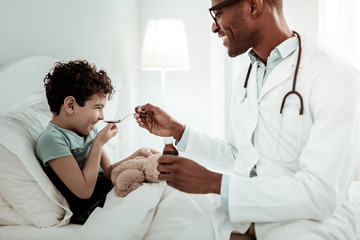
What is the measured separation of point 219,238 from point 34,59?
104cm

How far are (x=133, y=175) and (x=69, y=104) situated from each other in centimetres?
40

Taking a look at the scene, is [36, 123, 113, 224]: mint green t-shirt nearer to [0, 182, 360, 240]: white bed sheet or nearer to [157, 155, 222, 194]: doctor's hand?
[0, 182, 360, 240]: white bed sheet

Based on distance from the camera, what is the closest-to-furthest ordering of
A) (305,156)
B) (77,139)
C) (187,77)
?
(305,156) → (77,139) → (187,77)

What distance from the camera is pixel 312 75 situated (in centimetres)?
117

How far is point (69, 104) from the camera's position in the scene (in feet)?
5.16

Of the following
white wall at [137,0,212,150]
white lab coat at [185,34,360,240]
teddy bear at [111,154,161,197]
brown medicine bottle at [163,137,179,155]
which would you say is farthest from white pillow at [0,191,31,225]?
white wall at [137,0,212,150]

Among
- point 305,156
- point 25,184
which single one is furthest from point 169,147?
point 25,184

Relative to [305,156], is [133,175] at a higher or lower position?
lower

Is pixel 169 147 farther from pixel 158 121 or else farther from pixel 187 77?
pixel 187 77

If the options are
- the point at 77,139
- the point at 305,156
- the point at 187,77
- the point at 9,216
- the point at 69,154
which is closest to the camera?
the point at 305,156

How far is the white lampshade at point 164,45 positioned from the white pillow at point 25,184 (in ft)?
5.54

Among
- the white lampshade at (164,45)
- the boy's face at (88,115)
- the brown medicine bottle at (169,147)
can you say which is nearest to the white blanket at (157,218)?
the brown medicine bottle at (169,147)

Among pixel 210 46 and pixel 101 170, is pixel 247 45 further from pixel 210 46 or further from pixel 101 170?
pixel 210 46

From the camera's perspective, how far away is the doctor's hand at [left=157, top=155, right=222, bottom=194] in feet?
3.58
